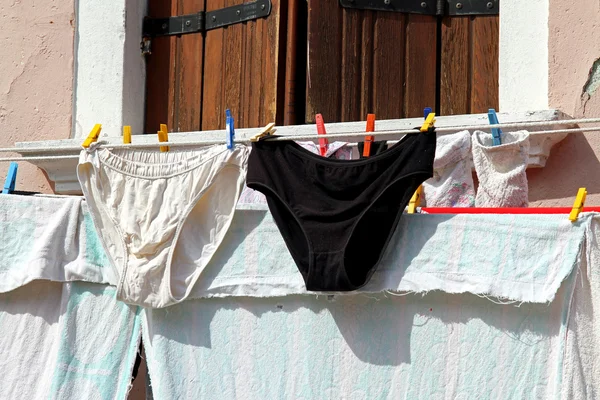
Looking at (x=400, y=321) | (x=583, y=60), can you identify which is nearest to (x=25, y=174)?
(x=400, y=321)

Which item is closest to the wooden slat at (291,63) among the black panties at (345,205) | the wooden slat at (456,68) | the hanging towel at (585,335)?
the wooden slat at (456,68)

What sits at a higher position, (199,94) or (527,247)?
(199,94)

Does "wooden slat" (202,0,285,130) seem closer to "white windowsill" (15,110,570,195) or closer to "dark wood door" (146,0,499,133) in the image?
"dark wood door" (146,0,499,133)

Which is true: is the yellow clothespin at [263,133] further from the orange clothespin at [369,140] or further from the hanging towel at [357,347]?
the hanging towel at [357,347]

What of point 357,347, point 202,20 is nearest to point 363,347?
point 357,347

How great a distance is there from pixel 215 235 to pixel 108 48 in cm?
115

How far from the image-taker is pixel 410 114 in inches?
128

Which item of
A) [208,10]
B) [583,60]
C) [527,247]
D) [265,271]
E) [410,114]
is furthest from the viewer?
[208,10]

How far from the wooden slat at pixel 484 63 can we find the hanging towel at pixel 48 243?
1225mm

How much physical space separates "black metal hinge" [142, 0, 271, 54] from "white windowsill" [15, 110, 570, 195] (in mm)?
443

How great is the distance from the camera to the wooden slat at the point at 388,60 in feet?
10.8

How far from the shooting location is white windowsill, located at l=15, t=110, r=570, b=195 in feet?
9.34

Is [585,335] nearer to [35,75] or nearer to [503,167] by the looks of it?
[503,167]

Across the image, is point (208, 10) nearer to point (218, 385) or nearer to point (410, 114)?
point (410, 114)
